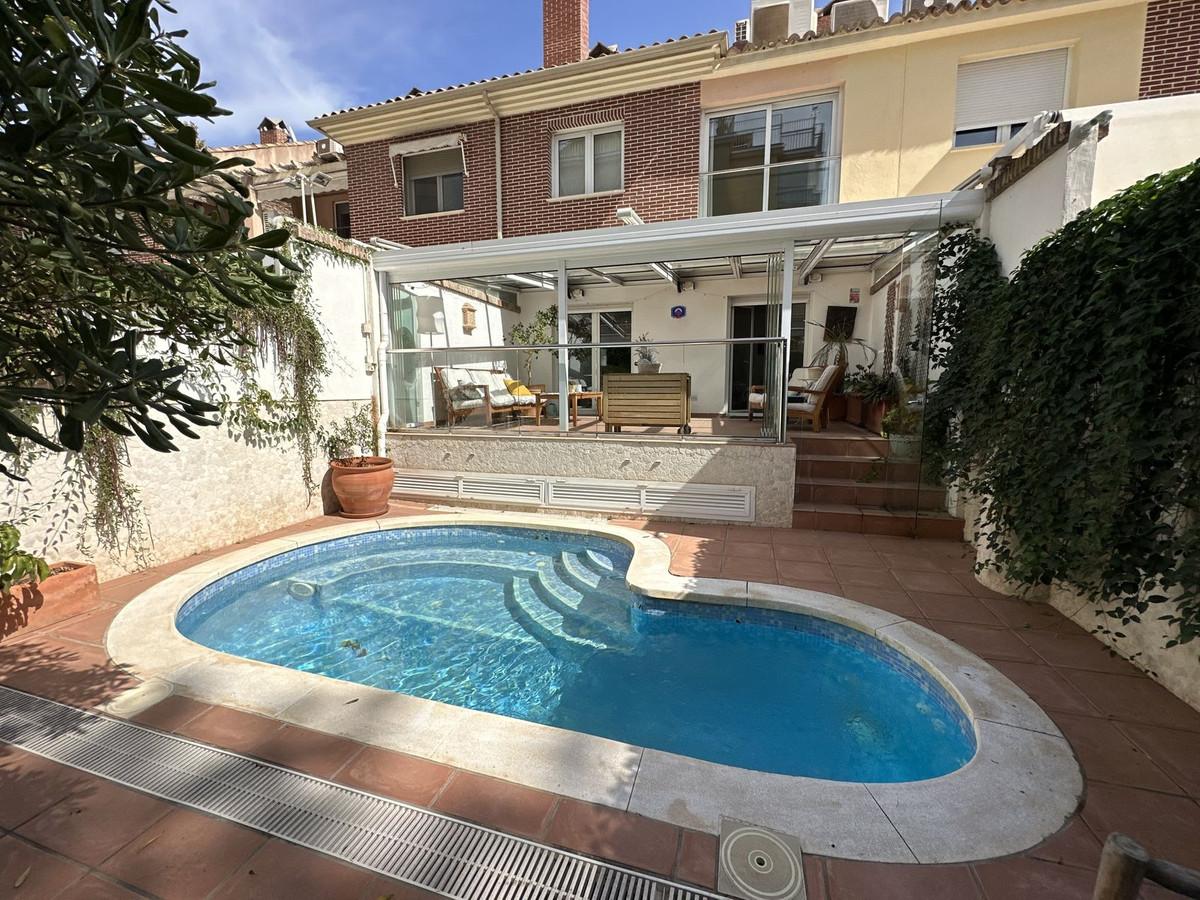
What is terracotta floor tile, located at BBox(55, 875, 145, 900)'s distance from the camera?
168 cm

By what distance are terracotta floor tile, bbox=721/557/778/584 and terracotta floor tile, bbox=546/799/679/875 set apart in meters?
2.69

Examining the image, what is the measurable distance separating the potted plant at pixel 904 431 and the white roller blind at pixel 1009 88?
492 cm

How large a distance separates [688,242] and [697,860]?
19.9ft

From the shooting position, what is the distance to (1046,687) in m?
2.84

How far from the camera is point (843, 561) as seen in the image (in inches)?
189

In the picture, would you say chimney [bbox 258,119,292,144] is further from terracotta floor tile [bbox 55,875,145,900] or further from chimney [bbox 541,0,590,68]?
terracotta floor tile [bbox 55,875,145,900]

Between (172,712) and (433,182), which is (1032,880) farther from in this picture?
(433,182)

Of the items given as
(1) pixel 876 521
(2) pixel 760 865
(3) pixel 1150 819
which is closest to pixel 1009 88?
(1) pixel 876 521

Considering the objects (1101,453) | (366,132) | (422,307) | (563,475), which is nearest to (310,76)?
(366,132)

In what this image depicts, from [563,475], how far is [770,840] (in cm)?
505

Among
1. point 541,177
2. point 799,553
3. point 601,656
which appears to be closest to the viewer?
point 601,656

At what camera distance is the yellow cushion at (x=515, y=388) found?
8.23 meters

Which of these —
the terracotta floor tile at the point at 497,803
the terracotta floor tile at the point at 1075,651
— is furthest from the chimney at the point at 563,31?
the terracotta floor tile at the point at 497,803

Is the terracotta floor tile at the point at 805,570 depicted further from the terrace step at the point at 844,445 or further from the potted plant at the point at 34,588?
the potted plant at the point at 34,588
